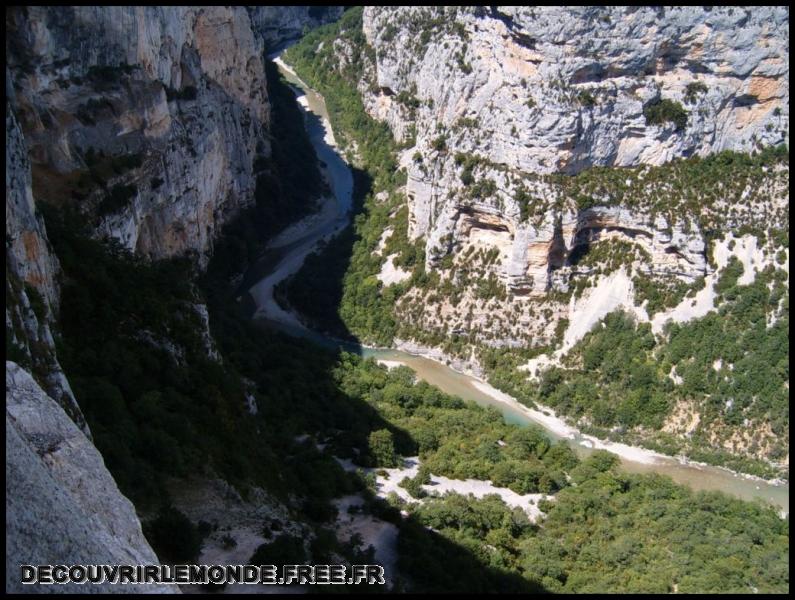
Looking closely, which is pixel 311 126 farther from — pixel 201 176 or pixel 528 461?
pixel 528 461

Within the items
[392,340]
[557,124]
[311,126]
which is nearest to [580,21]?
[557,124]

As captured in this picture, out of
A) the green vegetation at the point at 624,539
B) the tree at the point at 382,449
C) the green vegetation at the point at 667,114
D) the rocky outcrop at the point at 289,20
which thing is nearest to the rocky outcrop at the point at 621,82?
the green vegetation at the point at 667,114

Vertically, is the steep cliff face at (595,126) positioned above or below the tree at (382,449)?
above

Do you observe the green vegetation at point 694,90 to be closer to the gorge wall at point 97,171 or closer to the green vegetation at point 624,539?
the green vegetation at point 624,539

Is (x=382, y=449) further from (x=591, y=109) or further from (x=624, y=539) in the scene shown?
(x=591, y=109)

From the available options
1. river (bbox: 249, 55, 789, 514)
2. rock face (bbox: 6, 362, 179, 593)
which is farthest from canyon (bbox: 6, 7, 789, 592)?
rock face (bbox: 6, 362, 179, 593)

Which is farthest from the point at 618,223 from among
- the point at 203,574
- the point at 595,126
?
the point at 203,574

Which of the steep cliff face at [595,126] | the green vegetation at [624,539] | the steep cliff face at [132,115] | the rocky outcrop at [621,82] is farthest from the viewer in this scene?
the steep cliff face at [595,126]

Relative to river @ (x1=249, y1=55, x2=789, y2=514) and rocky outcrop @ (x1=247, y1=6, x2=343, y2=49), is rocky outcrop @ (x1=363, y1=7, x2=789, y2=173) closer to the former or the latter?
river @ (x1=249, y1=55, x2=789, y2=514)
